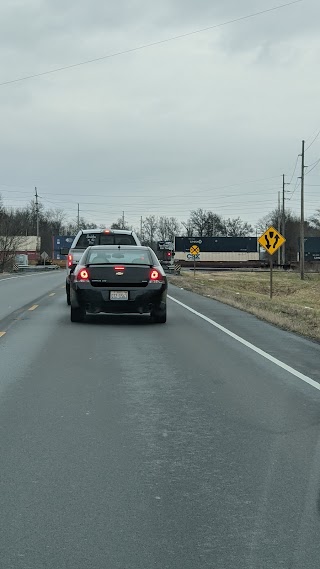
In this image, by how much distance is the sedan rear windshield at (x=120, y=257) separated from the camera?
15.6 metres

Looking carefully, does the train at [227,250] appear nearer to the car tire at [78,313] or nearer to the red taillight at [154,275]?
the car tire at [78,313]

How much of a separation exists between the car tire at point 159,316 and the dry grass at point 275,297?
8.92 ft

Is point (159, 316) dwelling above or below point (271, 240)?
below

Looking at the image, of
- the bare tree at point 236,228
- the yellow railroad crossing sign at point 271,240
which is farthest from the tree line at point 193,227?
the yellow railroad crossing sign at point 271,240

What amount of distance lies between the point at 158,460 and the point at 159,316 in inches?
400

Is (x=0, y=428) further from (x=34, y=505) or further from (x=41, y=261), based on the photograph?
(x=41, y=261)

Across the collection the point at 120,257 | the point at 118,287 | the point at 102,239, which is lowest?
the point at 118,287

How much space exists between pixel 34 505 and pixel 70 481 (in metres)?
0.52

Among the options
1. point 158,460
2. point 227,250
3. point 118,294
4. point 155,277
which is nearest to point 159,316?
point 155,277

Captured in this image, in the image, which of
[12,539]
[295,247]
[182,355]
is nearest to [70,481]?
[12,539]

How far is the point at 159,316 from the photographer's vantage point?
1580 centimetres

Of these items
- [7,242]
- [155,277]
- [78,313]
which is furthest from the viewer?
[7,242]

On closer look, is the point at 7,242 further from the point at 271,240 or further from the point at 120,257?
the point at 120,257

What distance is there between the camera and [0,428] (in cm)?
659
